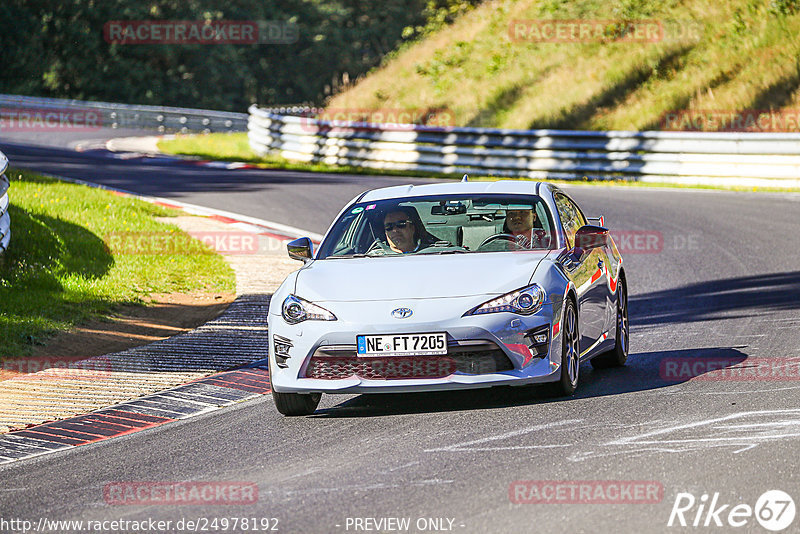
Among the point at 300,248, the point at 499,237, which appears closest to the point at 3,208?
the point at 300,248

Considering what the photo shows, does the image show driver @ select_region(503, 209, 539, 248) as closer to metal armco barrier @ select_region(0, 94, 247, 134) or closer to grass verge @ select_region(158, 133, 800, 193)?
grass verge @ select_region(158, 133, 800, 193)

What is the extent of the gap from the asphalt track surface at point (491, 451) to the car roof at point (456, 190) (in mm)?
1474

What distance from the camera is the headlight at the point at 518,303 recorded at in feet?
25.3

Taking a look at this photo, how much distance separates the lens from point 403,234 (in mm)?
8914

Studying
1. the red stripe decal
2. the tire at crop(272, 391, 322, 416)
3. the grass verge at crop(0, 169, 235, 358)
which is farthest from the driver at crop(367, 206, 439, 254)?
the red stripe decal

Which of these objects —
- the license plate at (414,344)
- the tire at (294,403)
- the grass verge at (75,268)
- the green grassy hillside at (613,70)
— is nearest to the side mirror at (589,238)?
the license plate at (414,344)

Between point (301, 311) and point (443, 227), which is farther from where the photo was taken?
point (443, 227)

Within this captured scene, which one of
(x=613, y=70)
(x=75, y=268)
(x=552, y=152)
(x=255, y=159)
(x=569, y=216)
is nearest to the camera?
(x=569, y=216)

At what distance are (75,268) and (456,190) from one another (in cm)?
642

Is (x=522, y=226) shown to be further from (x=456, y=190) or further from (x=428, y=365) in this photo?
(x=428, y=365)

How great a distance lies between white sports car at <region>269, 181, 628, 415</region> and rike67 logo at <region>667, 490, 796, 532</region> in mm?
2213

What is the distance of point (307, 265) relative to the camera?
28.6 feet

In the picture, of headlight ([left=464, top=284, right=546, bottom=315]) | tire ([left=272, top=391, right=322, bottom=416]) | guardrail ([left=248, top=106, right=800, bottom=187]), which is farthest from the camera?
guardrail ([left=248, top=106, right=800, bottom=187])

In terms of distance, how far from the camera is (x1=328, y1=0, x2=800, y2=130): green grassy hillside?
1164 inches
